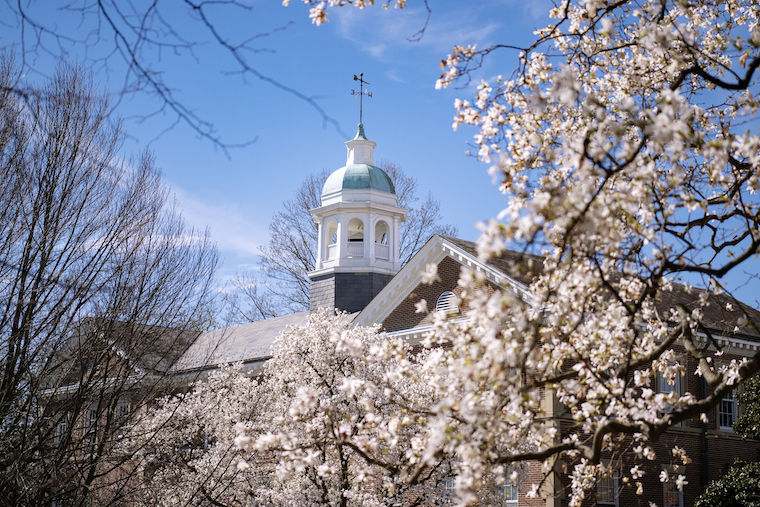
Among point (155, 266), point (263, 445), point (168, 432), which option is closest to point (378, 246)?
point (168, 432)

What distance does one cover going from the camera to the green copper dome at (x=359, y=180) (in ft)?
102

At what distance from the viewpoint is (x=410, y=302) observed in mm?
24062

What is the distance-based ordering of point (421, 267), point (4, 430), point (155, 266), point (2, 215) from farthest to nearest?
point (421, 267) → point (155, 266) → point (4, 430) → point (2, 215)

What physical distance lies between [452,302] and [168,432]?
866 cm

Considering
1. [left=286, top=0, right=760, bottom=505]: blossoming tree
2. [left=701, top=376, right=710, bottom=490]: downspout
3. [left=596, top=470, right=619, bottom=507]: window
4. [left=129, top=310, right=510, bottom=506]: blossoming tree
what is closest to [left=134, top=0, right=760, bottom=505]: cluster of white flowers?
[left=286, top=0, right=760, bottom=505]: blossoming tree

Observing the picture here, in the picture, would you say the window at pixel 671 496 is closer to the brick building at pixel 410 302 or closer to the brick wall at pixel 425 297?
the brick building at pixel 410 302

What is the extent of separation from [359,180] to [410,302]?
851 cm

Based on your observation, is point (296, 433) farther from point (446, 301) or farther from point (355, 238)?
point (355, 238)

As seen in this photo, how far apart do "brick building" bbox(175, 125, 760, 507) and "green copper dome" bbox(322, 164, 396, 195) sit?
4cm

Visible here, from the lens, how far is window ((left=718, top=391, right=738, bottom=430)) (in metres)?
23.6

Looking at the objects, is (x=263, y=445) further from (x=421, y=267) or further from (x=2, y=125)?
(x=421, y=267)

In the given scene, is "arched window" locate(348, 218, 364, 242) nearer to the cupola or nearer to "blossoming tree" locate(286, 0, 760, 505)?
the cupola

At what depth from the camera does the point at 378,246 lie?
101ft

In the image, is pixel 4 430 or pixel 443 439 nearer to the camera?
pixel 443 439
